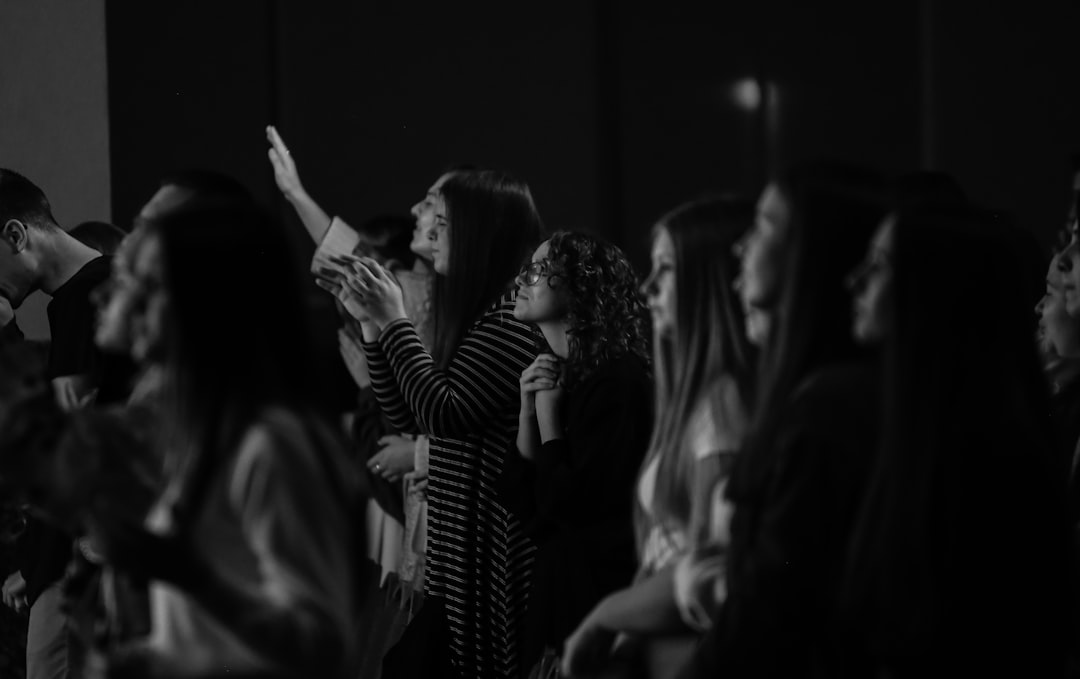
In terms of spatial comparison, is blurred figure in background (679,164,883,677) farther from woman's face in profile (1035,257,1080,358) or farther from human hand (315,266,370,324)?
human hand (315,266,370,324)

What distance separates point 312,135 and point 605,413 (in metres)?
2.56

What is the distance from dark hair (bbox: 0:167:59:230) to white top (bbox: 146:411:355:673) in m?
2.23

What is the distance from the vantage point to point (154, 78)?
515cm

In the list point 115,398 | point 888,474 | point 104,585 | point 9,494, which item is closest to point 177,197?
point 115,398

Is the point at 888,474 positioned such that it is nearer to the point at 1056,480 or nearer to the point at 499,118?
the point at 1056,480

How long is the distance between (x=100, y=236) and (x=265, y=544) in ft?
9.68

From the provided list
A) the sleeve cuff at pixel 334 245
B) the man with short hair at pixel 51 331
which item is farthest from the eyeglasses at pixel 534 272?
the man with short hair at pixel 51 331

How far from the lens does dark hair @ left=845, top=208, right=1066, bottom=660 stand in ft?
5.17

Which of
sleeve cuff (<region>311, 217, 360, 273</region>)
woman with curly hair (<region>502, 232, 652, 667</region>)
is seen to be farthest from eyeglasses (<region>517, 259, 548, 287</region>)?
sleeve cuff (<region>311, 217, 360, 273</region>)

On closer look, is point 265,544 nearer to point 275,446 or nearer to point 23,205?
point 275,446

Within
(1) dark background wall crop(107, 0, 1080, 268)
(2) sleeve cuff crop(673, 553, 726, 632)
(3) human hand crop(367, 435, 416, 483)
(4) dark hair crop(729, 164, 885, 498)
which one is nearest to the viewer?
(4) dark hair crop(729, 164, 885, 498)

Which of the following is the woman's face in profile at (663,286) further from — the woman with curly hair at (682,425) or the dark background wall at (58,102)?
the dark background wall at (58,102)

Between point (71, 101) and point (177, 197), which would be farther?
point (71, 101)

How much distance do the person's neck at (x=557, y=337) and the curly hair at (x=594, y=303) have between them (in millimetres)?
13
